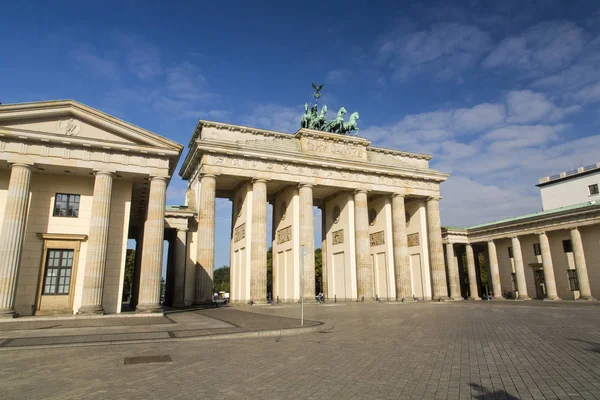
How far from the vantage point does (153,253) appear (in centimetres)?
2222

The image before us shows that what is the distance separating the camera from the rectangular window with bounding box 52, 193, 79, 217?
22.5 metres

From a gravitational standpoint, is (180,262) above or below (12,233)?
below

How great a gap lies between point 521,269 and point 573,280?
5252mm

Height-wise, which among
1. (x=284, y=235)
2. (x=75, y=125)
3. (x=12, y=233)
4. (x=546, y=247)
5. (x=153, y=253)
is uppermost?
(x=75, y=125)

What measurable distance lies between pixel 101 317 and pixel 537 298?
4874cm

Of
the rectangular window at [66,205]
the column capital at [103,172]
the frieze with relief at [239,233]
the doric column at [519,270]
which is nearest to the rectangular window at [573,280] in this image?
→ the doric column at [519,270]

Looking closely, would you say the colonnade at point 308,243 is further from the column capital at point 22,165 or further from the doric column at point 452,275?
the column capital at point 22,165

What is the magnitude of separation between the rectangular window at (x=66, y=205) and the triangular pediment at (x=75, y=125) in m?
3.74

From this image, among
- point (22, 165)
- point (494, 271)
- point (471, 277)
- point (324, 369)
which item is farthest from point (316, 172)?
point (324, 369)

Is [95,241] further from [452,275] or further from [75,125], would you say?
[452,275]

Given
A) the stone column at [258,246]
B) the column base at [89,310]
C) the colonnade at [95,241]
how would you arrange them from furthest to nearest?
the stone column at [258,246], the column base at [89,310], the colonnade at [95,241]

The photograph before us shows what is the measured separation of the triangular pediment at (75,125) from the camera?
20.5m

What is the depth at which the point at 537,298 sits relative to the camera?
47.2m

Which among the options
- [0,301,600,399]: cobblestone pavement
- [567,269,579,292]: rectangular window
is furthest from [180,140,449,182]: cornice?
[0,301,600,399]: cobblestone pavement
